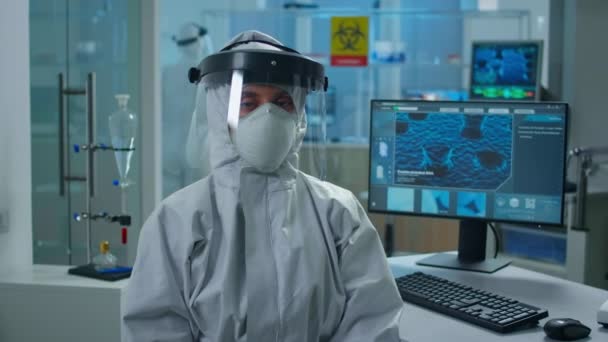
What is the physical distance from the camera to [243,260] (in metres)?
1.26

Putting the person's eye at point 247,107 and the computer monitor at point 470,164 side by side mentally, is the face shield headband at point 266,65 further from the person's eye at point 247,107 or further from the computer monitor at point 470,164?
the computer monitor at point 470,164

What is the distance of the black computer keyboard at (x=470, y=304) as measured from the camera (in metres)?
1.31

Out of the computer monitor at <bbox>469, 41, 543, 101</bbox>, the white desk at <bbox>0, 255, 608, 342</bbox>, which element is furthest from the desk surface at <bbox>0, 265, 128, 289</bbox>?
the computer monitor at <bbox>469, 41, 543, 101</bbox>

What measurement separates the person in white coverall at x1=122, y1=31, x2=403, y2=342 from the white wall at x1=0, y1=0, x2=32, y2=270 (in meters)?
1.14

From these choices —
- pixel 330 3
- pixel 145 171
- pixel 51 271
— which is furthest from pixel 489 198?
pixel 330 3

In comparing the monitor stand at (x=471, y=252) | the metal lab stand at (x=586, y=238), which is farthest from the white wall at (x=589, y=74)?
the monitor stand at (x=471, y=252)

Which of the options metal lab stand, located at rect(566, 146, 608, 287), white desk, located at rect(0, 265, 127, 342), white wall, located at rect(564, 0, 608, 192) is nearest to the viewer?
white desk, located at rect(0, 265, 127, 342)

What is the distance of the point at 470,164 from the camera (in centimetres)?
177

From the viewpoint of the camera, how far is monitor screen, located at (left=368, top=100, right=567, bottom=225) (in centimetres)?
172

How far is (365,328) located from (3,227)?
146 centimetres

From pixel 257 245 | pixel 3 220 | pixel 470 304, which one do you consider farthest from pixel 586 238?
pixel 3 220

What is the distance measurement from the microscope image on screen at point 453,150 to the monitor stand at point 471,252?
0.13 m

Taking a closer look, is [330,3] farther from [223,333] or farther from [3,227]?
[223,333]

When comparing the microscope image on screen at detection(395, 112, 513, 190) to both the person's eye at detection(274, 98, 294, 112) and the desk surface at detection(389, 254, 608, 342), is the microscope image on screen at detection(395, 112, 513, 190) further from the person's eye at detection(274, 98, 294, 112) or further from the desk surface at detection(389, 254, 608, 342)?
the person's eye at detection(274, 98, 294, 112)
